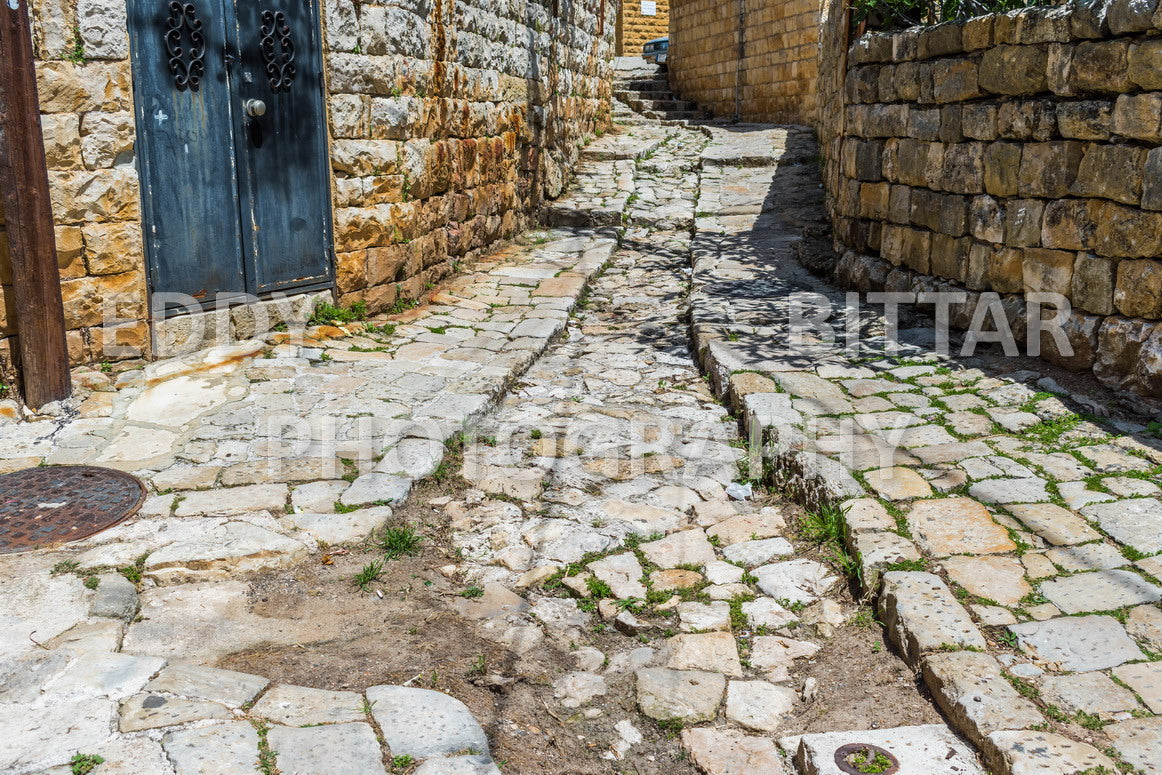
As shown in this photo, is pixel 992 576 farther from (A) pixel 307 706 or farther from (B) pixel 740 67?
(B) pixel 740 67

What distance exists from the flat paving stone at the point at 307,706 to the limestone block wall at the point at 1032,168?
13.2 feet

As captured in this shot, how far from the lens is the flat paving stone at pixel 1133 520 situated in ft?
11.1

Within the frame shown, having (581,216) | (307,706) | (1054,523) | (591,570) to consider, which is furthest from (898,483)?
(581,216)

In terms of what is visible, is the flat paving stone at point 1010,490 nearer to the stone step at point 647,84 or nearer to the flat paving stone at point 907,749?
the flat paving stone at point 907,749

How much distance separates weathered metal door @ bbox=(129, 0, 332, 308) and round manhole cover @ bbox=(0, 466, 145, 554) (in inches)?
59.9

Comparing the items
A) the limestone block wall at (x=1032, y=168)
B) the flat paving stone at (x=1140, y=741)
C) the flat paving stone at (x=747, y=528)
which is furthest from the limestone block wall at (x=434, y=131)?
the flat paving stone at (x=1140, y=741)

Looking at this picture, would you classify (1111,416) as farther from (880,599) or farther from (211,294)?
(211,294)

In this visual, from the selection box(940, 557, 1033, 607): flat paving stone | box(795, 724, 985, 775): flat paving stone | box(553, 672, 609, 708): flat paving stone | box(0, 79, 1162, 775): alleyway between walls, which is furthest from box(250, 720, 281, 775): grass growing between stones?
box(940, 557, 1033, 607): flat paving stone

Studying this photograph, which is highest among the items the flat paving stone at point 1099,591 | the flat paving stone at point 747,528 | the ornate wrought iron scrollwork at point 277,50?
the ornate wrought iron scrollwork at point 277,50

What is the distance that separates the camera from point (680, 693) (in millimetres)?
3010

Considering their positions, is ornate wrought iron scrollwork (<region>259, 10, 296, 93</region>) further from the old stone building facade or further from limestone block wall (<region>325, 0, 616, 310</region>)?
limestone block wall (<region>325, 0, 616, 310</region>)

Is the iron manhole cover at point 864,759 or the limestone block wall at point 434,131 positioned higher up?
the limestone block wall at point 434,131

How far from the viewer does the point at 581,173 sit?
38.4 feet

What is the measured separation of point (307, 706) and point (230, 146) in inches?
156
